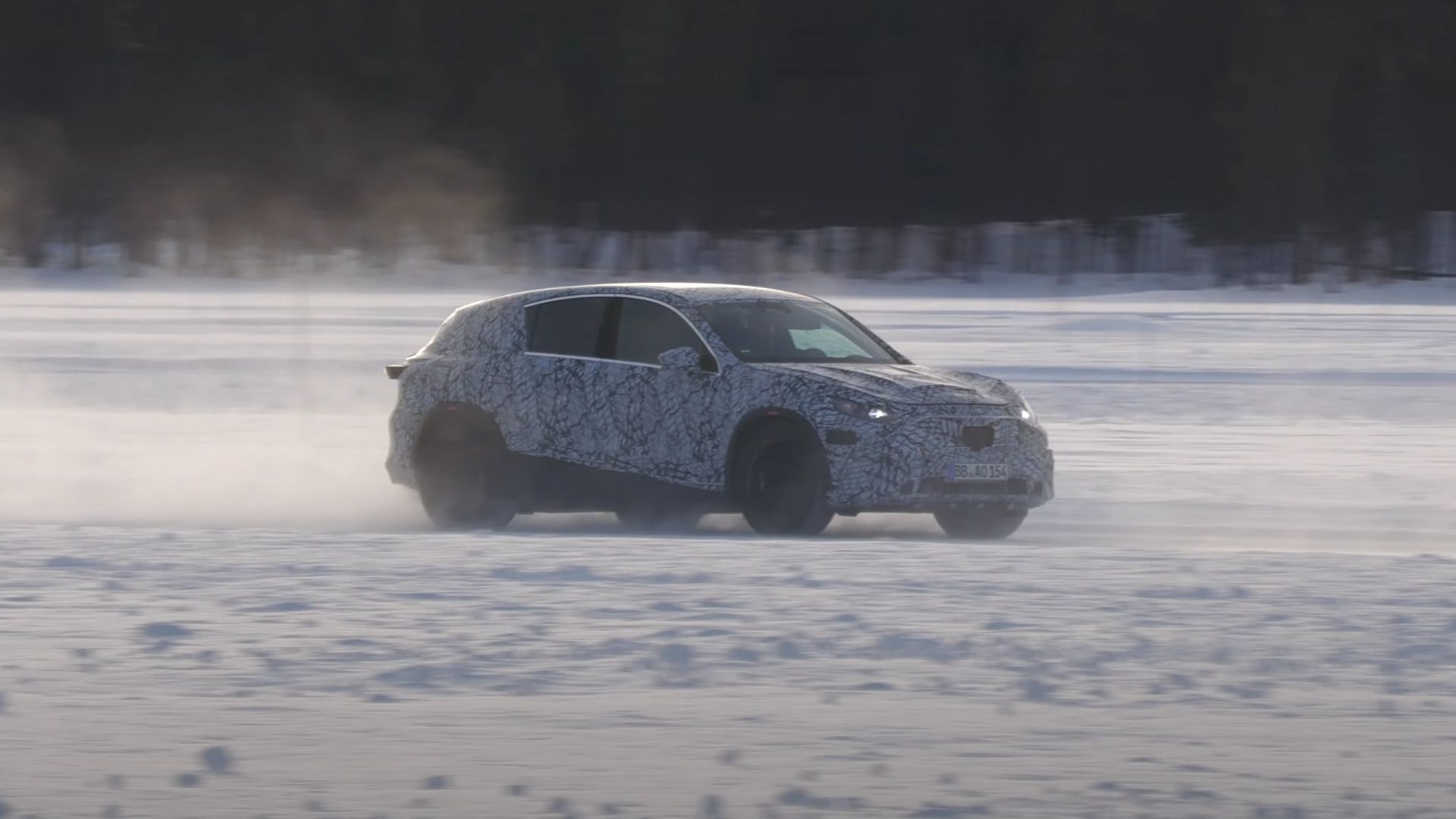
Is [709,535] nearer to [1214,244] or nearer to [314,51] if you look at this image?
[1214,244]

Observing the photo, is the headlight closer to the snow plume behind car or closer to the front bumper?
the front bumper

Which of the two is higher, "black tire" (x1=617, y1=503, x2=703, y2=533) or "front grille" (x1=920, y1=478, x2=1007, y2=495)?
"front grille" (x1=920, y1=478, x2=1007, y2=495)

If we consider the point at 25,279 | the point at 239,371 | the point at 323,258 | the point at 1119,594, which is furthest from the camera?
the point at 323,258

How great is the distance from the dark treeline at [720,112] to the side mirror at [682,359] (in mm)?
36652

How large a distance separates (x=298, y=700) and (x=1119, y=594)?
152 inches

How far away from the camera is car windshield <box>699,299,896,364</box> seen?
43.5 feet

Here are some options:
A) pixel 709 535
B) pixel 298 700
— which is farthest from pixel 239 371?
pixel 298 700

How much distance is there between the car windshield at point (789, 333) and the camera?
1325 centimetres

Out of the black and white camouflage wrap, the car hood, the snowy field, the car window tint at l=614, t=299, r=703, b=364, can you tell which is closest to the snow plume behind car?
the snowy field

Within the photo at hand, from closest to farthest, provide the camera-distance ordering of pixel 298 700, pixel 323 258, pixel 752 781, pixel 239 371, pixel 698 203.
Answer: pixel 752 781 → pixel 298 700 → pixel 239 371 → pixel 323 258 → pixel 698 203

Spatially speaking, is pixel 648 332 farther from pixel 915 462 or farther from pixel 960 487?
pixel 960 487

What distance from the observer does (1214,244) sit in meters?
46.4

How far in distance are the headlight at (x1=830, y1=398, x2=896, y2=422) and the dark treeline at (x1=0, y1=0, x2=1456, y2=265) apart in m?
36.9

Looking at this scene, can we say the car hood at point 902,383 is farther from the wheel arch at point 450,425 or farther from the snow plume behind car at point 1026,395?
the wheel arch at point 450,425
